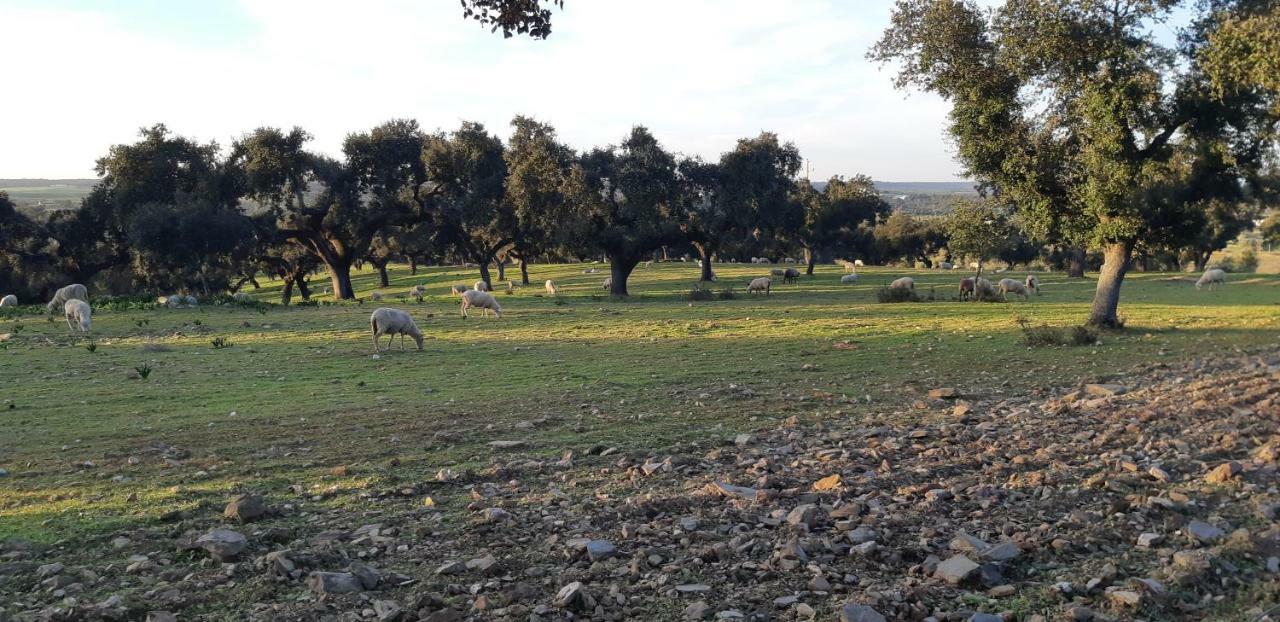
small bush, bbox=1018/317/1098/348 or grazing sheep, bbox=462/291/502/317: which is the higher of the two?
grazing sheep, bbox=462/291/502/317

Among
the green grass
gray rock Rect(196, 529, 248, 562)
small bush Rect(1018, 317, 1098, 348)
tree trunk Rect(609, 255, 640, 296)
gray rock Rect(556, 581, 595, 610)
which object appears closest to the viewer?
gray rock Rect(556, 581, 595, 610)

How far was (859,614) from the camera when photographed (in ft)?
15.1

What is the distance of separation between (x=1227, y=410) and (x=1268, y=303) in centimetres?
2596

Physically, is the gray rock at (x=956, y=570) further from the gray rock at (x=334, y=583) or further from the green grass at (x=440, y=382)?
the green grass at (x=440, y=382)

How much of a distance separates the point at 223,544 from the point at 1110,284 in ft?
72.1

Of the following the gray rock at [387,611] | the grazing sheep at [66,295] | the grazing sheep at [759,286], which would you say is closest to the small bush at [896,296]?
the grazing sheep at [759,286]

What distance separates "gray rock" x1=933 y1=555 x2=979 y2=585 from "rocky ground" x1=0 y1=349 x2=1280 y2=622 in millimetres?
13

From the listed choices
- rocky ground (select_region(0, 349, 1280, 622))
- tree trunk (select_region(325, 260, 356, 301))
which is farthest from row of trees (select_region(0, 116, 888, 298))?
rocky ground (select_region(0, 349, 1280, 622))

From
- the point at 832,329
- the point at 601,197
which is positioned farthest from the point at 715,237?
the point at 832,329

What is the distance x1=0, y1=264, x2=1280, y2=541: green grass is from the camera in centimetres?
842

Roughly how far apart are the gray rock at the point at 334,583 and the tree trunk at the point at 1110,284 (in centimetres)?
2102

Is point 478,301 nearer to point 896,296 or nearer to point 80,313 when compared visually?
point 80,313

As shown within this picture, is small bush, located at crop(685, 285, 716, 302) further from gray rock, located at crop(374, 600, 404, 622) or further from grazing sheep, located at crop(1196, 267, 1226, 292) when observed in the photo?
gray rock, located at crop(374, 600, 404, 622)

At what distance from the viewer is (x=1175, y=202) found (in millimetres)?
19312
